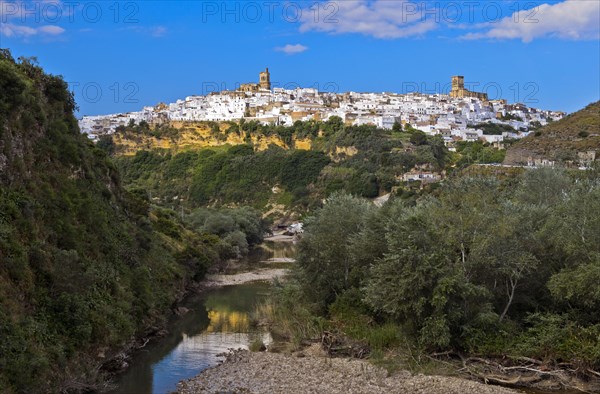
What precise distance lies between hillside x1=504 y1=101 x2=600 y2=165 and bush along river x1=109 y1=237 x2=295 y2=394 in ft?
101

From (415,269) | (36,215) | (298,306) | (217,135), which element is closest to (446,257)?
(415,269)

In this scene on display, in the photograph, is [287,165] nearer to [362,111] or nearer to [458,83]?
[362,111]

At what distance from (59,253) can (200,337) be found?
11662 millimetres

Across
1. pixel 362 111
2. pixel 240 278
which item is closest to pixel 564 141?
pixel 240 278

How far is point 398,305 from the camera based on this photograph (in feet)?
73.7

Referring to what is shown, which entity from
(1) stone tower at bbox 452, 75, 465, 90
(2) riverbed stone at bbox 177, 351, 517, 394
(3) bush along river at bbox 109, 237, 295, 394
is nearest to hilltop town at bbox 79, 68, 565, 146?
(1) stone tower at bbox 452, 75, 465, 90

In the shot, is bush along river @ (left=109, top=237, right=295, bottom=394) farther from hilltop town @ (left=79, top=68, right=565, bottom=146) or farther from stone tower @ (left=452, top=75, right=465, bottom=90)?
stone tower @ (left=452, top=75, right=465, bottom=90)

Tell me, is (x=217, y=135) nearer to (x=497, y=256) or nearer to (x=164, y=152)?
(x=164, y=152)

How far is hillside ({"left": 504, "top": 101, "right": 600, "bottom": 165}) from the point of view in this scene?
199 ft

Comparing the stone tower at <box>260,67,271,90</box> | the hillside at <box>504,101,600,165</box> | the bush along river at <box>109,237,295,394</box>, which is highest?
the stone tower at <box>260,67,271,90</box>

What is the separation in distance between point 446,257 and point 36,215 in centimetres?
1417

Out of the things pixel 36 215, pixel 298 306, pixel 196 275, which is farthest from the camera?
pixel 196 275

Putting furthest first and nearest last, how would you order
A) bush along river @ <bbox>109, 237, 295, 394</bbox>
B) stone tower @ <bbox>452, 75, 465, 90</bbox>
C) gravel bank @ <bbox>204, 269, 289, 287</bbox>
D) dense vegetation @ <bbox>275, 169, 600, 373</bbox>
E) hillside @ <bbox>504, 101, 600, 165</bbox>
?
stone tower @ <bbox>452, 75, 465, 90</bbox> < hillside @ <bbox>504, 101, 600, 165</bbox> < gravel bank @ <bbox>204, 269, 289, 287</bbox> < bush along river @ <bbox>109, 237, 295, 394</bbox> < dense vegetation @ <bbox>275, 169, 600, 373</bbox>

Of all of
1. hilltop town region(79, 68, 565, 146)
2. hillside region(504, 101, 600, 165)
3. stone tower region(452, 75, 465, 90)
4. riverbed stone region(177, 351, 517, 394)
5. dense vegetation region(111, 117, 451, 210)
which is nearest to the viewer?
riverbed stone region(177, 351, 517, 394)
